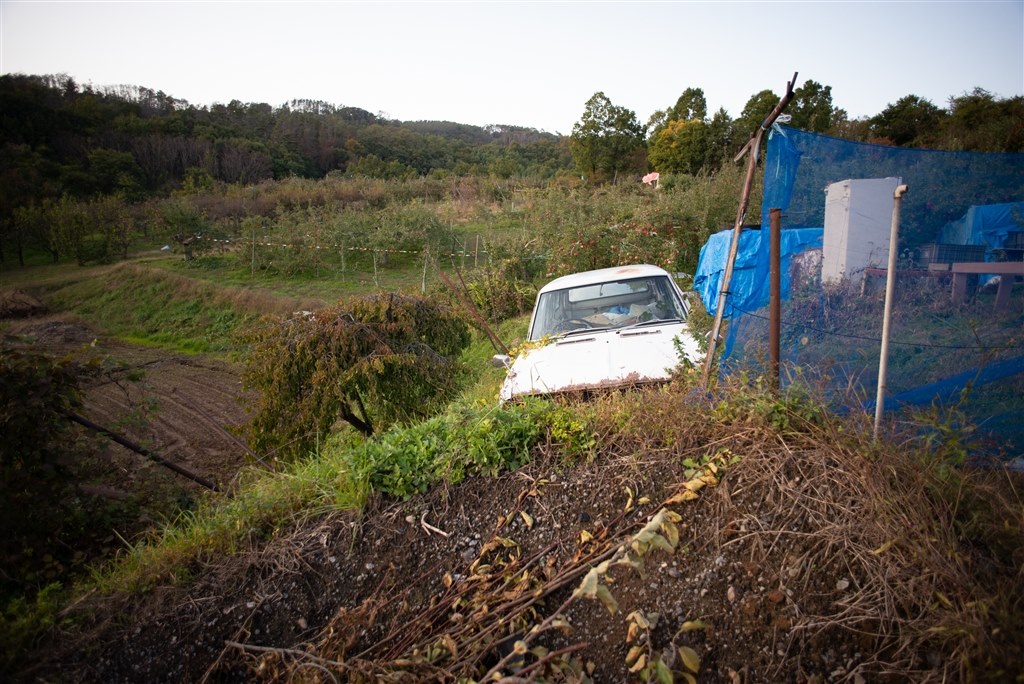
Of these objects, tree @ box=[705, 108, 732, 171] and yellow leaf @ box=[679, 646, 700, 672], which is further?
tree @ box=[705, 108, 732, 171]

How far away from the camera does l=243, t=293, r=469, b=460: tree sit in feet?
17.4

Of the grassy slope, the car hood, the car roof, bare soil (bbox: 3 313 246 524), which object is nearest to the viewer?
the grassy slope

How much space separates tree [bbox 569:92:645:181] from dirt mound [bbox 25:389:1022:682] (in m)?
32.2

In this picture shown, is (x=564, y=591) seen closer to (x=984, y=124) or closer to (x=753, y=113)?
(x=984, y=124)

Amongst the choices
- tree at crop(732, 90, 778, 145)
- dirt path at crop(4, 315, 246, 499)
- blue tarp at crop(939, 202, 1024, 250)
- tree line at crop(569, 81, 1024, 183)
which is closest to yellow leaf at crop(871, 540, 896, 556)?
blue tarp at crop(939, 202, 1024, 250)

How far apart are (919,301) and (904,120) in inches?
1040

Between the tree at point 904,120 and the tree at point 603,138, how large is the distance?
13061 mm

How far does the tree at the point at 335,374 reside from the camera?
532 centimetres

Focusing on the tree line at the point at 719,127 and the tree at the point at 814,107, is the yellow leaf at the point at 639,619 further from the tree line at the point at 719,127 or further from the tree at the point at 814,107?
the tree at the point at 814,107

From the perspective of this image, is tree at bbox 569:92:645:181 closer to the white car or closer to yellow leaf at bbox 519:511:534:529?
the white car

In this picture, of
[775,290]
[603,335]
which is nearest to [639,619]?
[775,290]

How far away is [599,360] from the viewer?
4.23 meters

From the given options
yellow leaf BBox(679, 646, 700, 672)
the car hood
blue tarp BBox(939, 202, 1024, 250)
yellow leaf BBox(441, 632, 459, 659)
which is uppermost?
blue tarp BBox(939, 202, 1024, 250)

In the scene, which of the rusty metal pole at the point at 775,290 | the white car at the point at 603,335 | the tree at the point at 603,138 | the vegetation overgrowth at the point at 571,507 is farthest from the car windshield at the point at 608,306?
the tree at the point at 603,138
